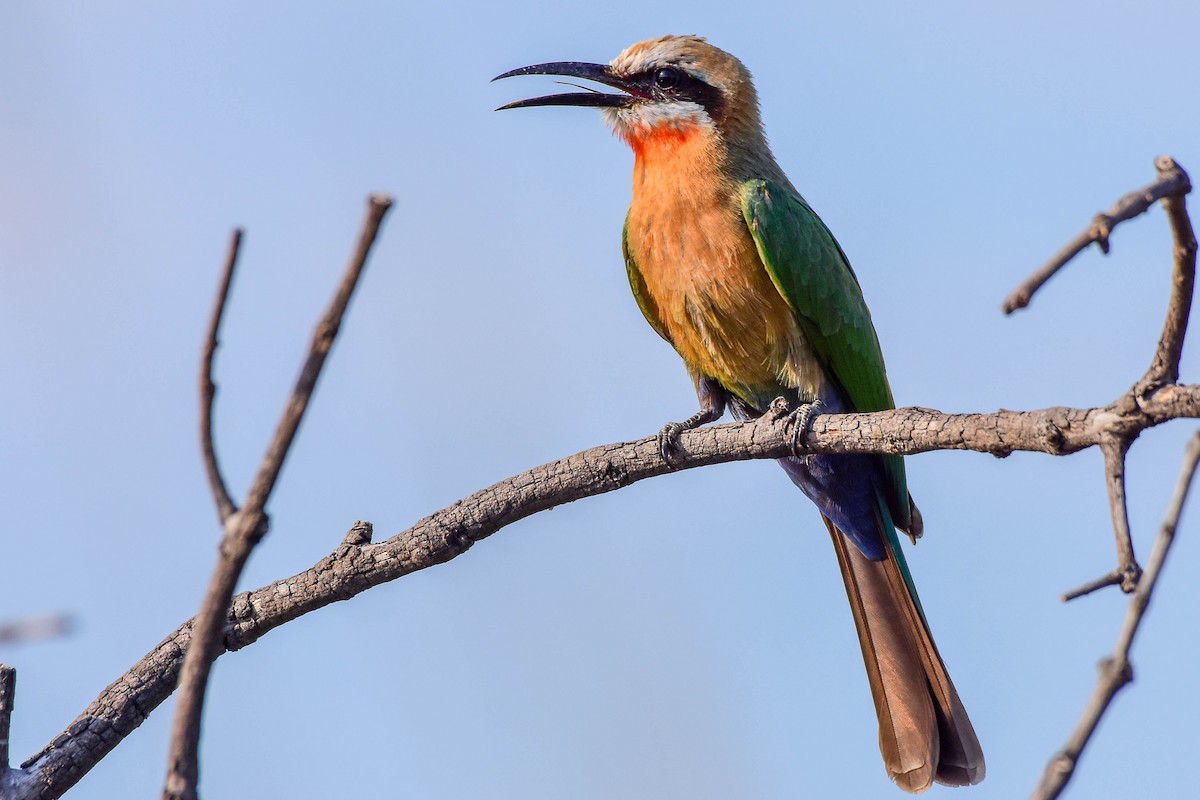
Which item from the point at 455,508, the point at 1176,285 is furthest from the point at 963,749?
the point at 1176,285

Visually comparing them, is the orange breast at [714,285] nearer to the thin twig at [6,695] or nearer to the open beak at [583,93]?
the open beak at [583,93]

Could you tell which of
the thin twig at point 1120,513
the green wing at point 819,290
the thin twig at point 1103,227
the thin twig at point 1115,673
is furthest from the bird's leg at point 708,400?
the thin twig at point 1115,673

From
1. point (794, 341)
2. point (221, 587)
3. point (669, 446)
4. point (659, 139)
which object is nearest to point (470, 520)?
point (669, 446)

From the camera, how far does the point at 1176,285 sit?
5.86 feet

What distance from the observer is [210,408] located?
4.50 ft

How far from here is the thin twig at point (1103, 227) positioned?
1398mm

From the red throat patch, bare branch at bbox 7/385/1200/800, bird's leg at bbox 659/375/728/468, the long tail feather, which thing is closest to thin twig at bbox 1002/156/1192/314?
bare branch at bbox 7/385/1200/800

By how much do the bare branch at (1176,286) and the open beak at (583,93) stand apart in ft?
10.1

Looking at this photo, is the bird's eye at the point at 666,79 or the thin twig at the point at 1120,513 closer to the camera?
the thin twig at the point at 1120,513

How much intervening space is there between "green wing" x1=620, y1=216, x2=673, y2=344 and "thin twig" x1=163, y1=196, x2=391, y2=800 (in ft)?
10.5

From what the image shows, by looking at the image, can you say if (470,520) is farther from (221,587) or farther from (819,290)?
(819,290)

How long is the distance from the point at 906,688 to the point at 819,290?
132 centimetres

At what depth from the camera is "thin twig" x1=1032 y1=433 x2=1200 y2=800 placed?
44.3 inches

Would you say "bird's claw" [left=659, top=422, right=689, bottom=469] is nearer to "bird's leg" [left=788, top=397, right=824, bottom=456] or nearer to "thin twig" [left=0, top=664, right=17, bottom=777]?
"bird's leg" [left=788, top=397, right=824, bottom=456]
